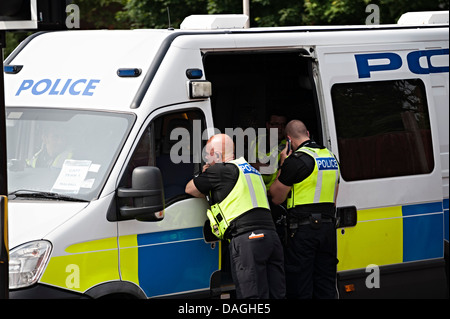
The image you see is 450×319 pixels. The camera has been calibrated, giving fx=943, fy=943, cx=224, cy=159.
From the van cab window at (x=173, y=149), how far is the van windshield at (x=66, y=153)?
195mm

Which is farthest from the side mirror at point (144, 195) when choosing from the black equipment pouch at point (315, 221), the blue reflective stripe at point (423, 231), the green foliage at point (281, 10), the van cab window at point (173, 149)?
the green foliage at point (281, 10)

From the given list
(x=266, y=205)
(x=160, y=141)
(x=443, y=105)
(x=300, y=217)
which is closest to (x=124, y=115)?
(x=160, y=141)

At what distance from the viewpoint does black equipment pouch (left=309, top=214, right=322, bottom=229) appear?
692 cm

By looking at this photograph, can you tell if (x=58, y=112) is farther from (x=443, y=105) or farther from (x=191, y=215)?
(x=443, y=105)

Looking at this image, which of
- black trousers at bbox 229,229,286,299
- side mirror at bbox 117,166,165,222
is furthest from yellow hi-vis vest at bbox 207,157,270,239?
side mirror at bbox 117,166,165,222

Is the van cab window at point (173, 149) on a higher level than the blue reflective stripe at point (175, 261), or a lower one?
higher

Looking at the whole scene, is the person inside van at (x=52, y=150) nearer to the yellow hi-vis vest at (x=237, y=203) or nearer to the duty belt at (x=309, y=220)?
the yellow hi-vis vest at (x=237, y=203)

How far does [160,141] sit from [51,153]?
73cm

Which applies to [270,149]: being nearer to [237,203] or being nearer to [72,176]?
[237,203]

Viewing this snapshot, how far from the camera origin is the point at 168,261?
6285 millimetres

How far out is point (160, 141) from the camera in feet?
20.8

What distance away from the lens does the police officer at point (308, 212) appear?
6934 mm

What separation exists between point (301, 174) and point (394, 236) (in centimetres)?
102

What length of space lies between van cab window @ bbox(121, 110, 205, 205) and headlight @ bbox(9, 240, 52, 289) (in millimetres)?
840
